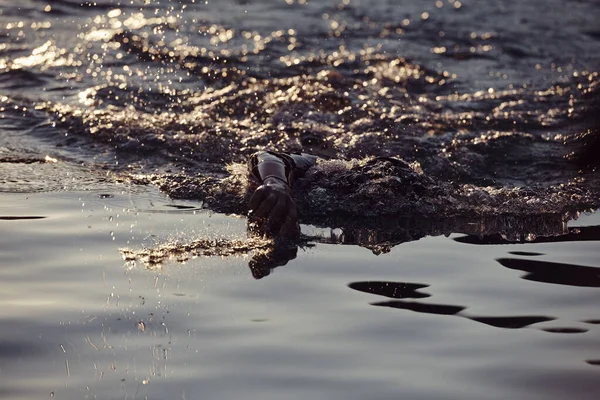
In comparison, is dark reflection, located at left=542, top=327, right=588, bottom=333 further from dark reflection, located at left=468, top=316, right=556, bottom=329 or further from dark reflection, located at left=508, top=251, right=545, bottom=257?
dark reflection, located at left=508, top=251, right=545, bottom=257

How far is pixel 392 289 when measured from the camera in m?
4.39

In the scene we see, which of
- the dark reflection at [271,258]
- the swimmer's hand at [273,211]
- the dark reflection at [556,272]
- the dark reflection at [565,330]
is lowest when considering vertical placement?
the dark reflection at [565,330]

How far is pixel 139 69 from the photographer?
10.0 m

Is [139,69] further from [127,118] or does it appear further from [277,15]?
[277,15]

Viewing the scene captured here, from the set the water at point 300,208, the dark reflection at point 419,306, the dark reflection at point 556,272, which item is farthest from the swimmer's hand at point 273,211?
the dark reflection at point 556,272

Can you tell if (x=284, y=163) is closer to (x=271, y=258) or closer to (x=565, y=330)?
(x=271, y=258)

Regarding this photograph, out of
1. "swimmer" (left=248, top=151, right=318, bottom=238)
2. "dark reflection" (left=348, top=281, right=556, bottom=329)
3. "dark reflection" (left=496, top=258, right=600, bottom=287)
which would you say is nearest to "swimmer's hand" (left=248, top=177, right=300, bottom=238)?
"swimmer" (left=248, top=151, right=318, bottom=238)

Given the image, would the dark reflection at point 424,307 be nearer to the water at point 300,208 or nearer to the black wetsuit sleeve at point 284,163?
the water at point 300,208

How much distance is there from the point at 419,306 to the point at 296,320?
22.5 inches

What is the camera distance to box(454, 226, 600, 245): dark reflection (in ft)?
17.5

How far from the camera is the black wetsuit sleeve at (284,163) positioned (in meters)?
5.72

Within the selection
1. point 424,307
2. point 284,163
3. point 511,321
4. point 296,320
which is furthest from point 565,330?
point 284,163

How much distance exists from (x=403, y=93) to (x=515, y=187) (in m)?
2.92

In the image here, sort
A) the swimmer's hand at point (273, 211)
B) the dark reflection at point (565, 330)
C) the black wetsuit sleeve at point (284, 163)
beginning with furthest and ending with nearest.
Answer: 1. the black wetsuit sleeve at point (284, 163)
2. the swimmer's hand at point (273, 211)
3. the dark reflection at point (565, 330)
